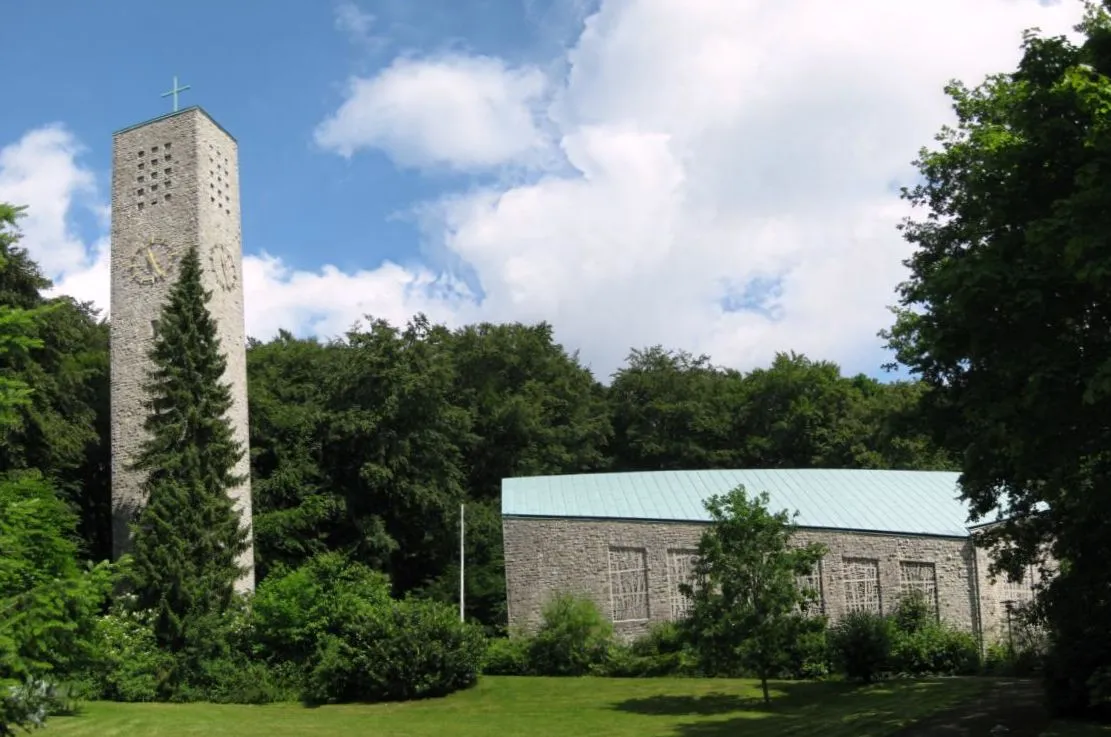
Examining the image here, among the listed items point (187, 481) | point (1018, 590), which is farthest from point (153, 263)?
point (1018, 590)

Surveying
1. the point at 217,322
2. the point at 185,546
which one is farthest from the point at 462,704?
the point at 217,322

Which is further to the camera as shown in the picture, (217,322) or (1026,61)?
(217,322)

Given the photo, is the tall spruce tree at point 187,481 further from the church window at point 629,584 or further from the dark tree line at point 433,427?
the church window at point 629,584

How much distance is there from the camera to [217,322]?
106 ft

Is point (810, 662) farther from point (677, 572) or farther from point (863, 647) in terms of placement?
point (677, 572)

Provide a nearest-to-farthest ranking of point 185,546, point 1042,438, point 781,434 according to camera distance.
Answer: point 1042,438, point 185,546, point 781,434

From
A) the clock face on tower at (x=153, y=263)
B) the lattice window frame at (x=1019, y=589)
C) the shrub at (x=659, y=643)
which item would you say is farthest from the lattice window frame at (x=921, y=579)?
the clock face on tower at (x=153, y=263)

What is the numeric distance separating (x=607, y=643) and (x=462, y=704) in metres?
6.49

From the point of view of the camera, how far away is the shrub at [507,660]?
3048 centimetres

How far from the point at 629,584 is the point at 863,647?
8.25 m

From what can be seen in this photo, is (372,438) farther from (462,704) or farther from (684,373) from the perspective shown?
(684,373)

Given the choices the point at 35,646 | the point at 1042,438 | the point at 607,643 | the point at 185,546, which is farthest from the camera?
the point at 607,643

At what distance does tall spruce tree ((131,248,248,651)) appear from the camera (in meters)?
28.1

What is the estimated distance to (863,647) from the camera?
25.6m
